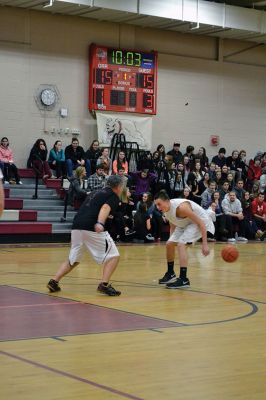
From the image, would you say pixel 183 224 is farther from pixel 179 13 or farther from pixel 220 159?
pixel 220 159

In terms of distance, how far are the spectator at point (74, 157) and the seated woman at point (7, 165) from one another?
1607 millimetres

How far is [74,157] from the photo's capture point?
22.9 metres

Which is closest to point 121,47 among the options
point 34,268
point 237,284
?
point 34,268

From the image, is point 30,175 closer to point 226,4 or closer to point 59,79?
point 59,79

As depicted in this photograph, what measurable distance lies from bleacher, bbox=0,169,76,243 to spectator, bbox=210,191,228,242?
4323 mm

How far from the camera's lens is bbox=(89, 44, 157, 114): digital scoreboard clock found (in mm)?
24469

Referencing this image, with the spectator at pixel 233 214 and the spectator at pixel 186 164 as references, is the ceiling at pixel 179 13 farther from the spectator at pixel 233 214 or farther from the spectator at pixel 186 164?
the spectator at pixel 233 214

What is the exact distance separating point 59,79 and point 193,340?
1776 cm

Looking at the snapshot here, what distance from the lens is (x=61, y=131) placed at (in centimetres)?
2412

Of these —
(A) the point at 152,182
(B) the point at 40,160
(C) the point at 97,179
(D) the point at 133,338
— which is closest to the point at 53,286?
(D) the point at 133,338

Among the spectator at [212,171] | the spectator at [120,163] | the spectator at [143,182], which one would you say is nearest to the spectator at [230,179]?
the spectator at [212,171]

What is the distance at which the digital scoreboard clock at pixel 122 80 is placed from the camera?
80.3ft

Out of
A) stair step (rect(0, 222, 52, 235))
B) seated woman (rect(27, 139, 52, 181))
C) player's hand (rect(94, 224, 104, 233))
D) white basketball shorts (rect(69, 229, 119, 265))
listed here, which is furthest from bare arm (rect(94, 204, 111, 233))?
seated woman (rect(27, 139, 52, 181))

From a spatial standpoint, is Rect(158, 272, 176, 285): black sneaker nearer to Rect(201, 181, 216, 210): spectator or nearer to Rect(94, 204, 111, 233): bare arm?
Rect(94, 204, 111, 233): bare arm
